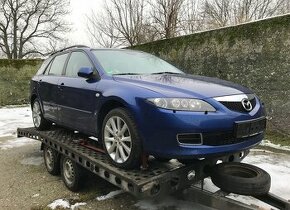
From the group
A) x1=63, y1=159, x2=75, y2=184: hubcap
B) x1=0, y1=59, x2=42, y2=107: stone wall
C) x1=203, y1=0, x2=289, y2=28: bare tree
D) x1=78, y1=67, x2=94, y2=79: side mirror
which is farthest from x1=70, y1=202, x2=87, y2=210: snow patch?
x1=203, y1=0, x2=289, y2=28: bare tree

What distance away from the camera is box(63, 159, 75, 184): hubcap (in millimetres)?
4691

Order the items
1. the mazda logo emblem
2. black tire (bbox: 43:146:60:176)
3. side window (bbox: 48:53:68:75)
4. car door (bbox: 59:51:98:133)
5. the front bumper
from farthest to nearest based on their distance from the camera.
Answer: side window (bbox: 48:53:68:75), black tire (bbox: 43:146:60:176), car door (bbox: 59:51:98:133), the mazda logo emblem, the front bumper

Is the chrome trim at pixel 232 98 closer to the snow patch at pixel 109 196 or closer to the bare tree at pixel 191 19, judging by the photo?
the snow patch at pixel 109 196

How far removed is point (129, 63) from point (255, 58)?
4232mm

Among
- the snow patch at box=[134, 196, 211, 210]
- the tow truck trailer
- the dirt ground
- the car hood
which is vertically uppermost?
the car hood

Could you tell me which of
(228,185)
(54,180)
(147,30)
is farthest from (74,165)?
(147,30)

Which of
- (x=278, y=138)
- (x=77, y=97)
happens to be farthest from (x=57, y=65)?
(x=278, y=138)

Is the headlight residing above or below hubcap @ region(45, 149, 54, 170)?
above

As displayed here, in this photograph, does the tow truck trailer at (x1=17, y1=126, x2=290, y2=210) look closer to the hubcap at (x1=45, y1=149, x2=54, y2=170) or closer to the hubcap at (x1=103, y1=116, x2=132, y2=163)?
the hubcap at (x1=103, y1=116, x2=132, y2=163)

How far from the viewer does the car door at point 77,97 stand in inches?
171

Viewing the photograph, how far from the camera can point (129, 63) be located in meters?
4.70

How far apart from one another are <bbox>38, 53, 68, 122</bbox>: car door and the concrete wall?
171 inches

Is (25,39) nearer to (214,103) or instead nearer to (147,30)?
(147,30)

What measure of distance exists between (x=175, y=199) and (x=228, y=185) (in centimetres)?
104
